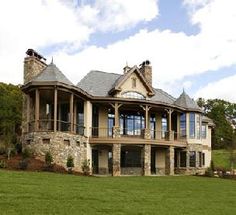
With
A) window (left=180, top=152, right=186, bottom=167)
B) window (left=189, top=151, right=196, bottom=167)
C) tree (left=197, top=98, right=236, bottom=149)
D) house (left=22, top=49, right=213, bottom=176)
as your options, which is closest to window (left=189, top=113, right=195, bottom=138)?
house (left=22, top=49, right=213, bottom=176)

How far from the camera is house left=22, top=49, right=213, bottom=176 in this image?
1126 inches

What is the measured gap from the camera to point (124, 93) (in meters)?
34.3

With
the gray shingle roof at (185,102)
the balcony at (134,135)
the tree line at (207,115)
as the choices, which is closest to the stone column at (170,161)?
the balcony at (134,135)

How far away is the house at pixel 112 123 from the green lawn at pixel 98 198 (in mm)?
8755

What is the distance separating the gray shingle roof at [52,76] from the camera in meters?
28.3

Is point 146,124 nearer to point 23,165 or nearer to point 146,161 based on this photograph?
point 146,161

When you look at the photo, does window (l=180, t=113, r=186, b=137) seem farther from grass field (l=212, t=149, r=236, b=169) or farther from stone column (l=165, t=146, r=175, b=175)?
grass field (l=212, t=149, r=236, b=169)

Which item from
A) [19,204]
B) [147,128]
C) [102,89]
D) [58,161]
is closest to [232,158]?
[147,128]

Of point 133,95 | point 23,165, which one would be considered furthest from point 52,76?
point 133,95

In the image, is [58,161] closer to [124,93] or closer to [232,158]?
[124,93]

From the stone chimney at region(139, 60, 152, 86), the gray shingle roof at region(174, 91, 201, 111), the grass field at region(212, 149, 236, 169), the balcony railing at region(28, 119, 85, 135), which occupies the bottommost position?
the grass field at region(212, 149, 236, 169)

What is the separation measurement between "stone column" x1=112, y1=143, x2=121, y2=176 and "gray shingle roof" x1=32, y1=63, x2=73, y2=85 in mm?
6277

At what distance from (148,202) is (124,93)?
1912cm

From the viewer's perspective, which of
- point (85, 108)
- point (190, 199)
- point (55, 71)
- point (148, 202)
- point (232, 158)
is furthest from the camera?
point (232, 158)
